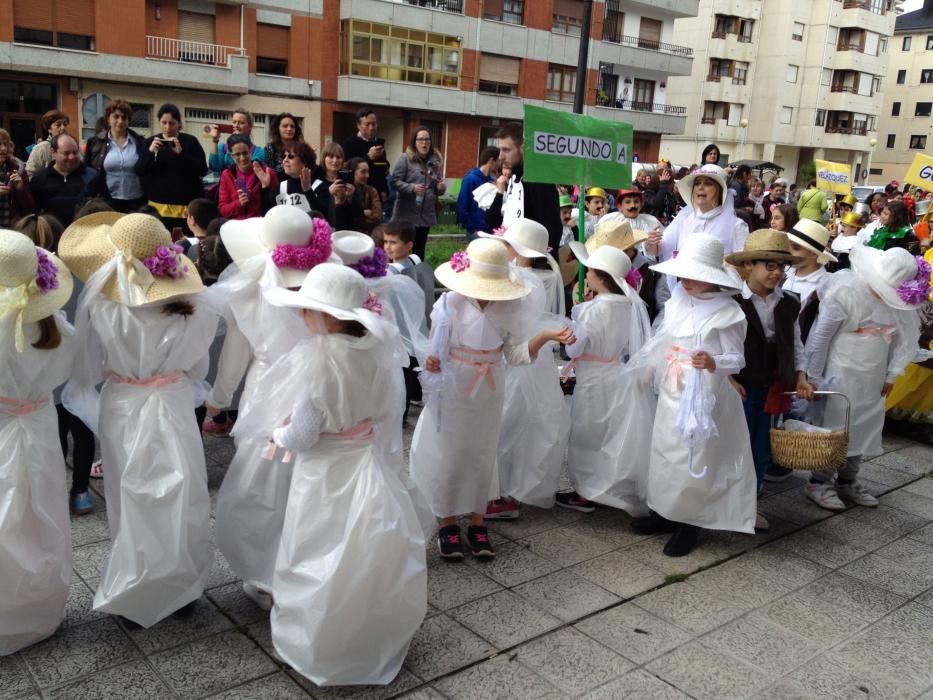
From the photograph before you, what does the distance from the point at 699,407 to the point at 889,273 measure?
6.88ft

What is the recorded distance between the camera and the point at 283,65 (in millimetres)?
30250

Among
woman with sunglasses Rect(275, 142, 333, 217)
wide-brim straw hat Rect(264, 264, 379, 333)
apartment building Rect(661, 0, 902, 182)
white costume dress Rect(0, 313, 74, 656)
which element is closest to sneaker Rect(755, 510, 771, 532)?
wide-brim straw hat Rect(264, 264, 379, 333)

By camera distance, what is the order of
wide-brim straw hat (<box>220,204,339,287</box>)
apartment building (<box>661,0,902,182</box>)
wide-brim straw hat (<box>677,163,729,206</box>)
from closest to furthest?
wide-brim straw hat (<box>220,204,339,287</box>) → wide-brim straw hat (<box>677,163,729,206</box>) → apartment building (<box>661,0,902,182</box>)

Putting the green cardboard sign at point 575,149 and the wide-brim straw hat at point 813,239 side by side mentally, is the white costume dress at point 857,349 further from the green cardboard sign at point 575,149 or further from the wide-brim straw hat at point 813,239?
the green cardboard sign at point 575,149

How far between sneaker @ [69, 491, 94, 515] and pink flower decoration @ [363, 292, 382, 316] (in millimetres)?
2420

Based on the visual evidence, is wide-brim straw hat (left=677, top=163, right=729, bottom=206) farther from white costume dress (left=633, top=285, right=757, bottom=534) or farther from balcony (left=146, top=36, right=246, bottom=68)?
balcony (left=146, top=36, right=246, bottom=68)

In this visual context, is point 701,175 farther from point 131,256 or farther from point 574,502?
point 131,256

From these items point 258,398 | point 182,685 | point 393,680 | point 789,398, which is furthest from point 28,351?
point 789,398

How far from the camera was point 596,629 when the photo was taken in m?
3.82

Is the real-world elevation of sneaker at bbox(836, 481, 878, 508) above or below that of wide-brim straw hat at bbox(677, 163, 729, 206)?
below

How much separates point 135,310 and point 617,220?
338cm

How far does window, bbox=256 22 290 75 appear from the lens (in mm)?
29422

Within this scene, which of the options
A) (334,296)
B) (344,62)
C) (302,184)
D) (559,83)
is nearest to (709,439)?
(334,296)

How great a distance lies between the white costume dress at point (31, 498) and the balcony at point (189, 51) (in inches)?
1040
